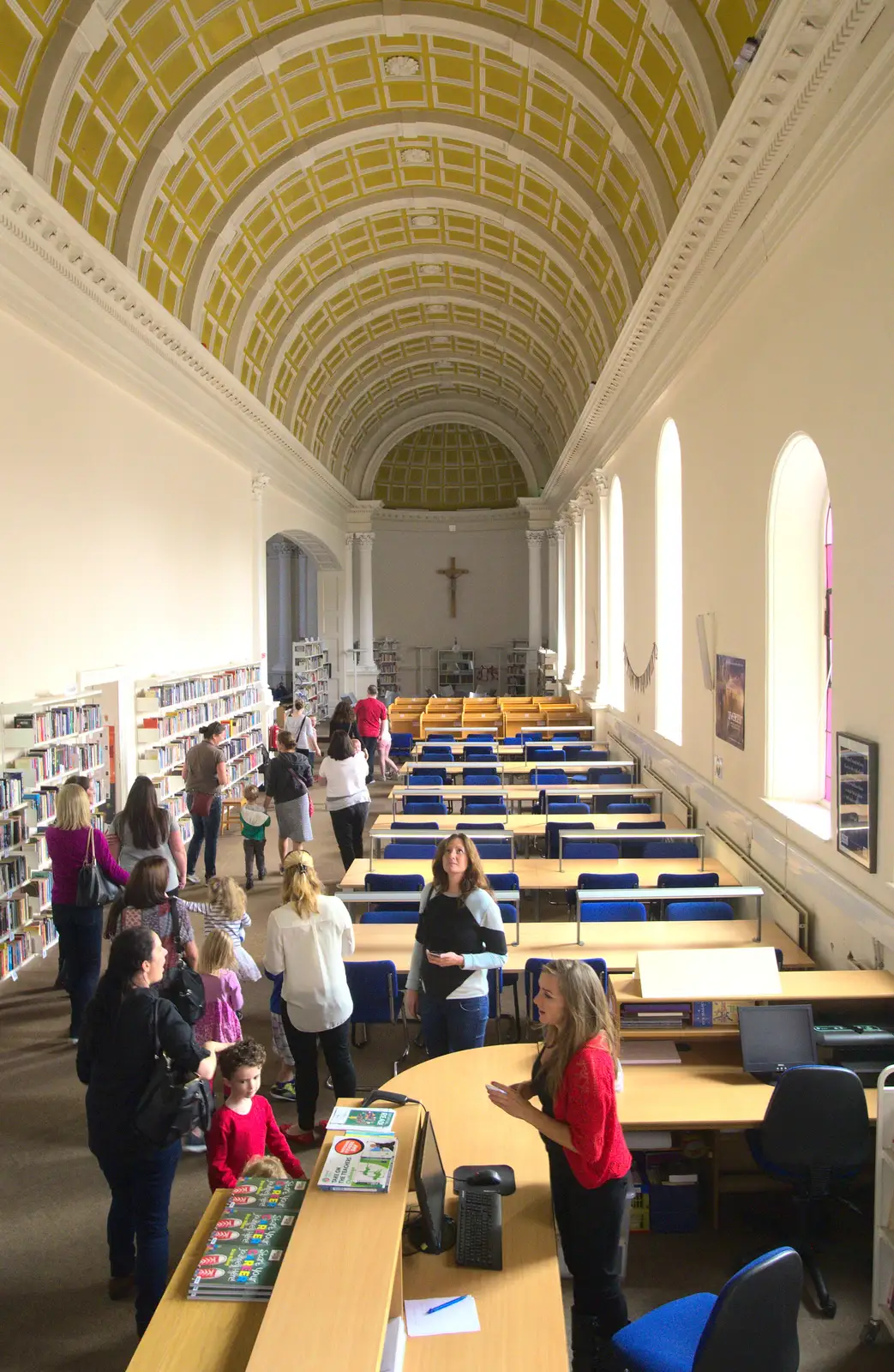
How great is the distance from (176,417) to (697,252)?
7.06 metres

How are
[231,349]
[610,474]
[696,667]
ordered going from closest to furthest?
[696,667]
[231,349]
[610,474]

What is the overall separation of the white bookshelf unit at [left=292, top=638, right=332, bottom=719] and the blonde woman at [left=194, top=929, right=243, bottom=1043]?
17111 mm

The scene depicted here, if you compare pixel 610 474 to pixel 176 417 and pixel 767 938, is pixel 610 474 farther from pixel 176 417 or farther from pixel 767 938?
pixel 767 938

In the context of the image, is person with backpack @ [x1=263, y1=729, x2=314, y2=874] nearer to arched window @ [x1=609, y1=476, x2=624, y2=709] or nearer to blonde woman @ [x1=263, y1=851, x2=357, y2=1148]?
blonde woman @ [x1=263, y1=851, x2=357, y2=1148]

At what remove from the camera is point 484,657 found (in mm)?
32188

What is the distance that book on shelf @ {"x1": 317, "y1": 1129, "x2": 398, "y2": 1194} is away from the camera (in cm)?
307

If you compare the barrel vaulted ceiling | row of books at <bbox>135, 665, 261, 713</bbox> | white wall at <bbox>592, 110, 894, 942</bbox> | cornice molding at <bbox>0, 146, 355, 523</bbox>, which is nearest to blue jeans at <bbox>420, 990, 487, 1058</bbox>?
white wall at <bbox>592, 110, 894, 942</bbox>

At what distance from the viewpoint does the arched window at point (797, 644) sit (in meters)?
7.68

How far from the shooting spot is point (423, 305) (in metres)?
21.4

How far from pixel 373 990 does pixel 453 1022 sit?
1143 mm

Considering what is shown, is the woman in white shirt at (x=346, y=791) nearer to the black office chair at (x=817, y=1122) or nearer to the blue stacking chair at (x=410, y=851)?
the blue stacking chair at (x=410, y=851)

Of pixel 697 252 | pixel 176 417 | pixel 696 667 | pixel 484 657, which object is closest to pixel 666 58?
pixel 697 252

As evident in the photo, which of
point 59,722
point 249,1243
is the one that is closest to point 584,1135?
point 249,1243

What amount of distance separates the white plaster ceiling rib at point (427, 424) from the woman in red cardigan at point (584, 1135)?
1044 inches
